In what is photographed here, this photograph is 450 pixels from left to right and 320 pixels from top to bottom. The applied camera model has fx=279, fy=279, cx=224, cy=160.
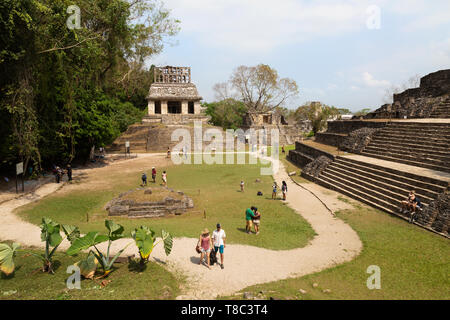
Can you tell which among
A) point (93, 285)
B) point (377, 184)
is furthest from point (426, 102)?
point (93, 285)

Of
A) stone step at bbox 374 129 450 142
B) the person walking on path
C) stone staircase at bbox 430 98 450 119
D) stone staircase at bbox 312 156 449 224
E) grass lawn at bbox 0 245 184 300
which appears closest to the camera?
grass lawn at bbox 0 245 184 300

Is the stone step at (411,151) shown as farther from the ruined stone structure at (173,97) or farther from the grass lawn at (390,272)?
the ruined stone structure at (173,97)

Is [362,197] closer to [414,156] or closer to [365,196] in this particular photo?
[365,196]

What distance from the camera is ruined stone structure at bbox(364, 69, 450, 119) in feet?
71.1

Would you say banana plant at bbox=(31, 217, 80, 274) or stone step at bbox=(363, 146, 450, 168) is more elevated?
stone step at bbox=(363, 146, 450, 168)

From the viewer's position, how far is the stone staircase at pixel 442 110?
67.7ft

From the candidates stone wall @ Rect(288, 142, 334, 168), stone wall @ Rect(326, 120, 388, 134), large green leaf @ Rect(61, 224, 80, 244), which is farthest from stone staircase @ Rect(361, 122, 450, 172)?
large green leaf @ Rect(61, 224, 80, 244)

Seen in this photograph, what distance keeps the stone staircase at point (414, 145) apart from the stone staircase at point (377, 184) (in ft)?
6.80

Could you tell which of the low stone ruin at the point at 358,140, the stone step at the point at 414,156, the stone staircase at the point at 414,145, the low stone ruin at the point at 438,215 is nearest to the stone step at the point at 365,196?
the low stone ruin at the point at 438,215

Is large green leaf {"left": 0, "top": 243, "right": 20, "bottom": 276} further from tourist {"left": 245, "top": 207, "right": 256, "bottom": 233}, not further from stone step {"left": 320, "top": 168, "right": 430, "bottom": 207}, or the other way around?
stone step {"left": 320, "top": 168, "right": 430, "bottom": 207}

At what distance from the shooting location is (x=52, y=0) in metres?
14.8
